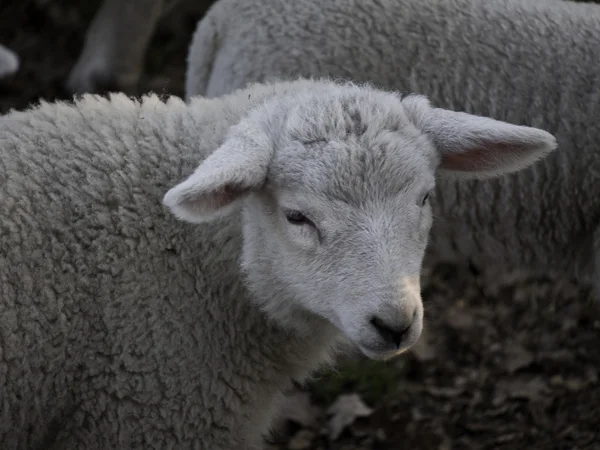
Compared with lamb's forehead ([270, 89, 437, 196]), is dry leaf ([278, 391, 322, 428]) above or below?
below

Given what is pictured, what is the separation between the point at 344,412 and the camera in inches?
194

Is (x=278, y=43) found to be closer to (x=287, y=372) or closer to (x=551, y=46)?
(x=551, y=46)

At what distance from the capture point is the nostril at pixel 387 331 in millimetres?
2816

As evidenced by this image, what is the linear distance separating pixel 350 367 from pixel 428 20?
1.95m

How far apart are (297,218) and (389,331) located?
0.48 metres

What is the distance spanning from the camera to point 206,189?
2779 mm

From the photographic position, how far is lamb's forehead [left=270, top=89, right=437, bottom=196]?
2941mm

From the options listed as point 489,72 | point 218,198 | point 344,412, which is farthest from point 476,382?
point 218,198

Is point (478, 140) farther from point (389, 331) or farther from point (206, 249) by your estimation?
point (206, 249)

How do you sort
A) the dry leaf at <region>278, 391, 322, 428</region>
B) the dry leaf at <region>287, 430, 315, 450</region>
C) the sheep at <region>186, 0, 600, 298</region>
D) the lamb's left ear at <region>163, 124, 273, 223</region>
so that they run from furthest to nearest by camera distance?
the dry leaf at <region>278, 391, 322, 428</region> → the dry leaf at <region>287, 430, 315, 450</region> → the sheep at <region>186, 0, 600, 298</region> → the lamb's left ear at <region>163, 124, 273, 223</region>

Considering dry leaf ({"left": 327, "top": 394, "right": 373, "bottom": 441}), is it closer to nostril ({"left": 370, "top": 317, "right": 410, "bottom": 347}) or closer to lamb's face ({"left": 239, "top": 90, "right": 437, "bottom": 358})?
lamb's face ({"left": 239, "top": 90, "right": 437, "bottom": 358})

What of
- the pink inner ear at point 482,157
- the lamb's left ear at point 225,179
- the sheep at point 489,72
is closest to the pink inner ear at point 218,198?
the lamb's left ear at point 225,179

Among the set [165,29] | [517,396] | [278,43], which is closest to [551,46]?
[278,43]

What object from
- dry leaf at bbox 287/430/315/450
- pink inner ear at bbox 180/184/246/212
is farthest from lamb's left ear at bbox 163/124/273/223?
dry leaf at bbox 287/430/315/450
